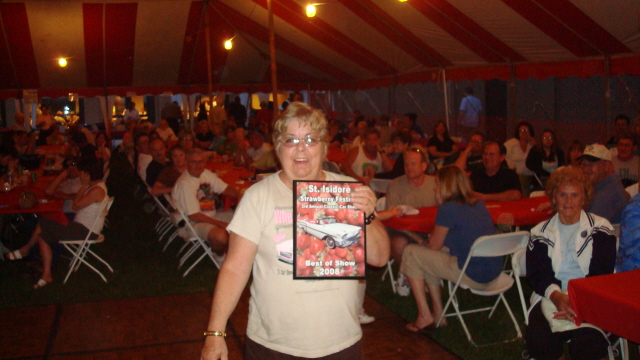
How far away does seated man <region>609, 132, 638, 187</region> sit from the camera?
6.74 m

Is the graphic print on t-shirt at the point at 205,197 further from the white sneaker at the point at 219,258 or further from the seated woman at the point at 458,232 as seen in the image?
the seated woman at the point at 458,232

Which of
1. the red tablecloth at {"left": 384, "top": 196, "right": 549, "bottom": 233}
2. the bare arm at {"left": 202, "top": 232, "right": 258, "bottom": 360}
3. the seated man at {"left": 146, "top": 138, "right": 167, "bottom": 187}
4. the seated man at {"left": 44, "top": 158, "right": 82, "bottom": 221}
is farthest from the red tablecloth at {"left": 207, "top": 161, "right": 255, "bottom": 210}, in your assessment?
the bare arm at {"left": 202, "top": 232, "right": 258, "bottom": 360}

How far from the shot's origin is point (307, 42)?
16.1 meters

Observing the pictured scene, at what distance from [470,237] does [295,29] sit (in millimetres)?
11886

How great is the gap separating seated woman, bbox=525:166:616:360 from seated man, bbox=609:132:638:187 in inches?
151

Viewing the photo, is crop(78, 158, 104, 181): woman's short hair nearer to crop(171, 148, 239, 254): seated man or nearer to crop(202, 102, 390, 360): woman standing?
crop(171, 148, 239, 254): seated man

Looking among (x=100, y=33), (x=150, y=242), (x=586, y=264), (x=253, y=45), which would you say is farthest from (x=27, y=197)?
(x=253, y=45)

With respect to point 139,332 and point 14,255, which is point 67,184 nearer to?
point 14,255

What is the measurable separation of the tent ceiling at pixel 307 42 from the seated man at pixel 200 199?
541 cm

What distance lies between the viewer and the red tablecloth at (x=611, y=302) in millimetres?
2467

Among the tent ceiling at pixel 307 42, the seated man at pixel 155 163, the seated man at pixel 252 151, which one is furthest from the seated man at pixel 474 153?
the seated man at pixel 155 163

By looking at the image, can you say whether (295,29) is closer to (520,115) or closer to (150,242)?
(520,115)

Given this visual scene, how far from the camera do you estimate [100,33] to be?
16297 millimetres

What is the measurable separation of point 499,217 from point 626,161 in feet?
9.49
